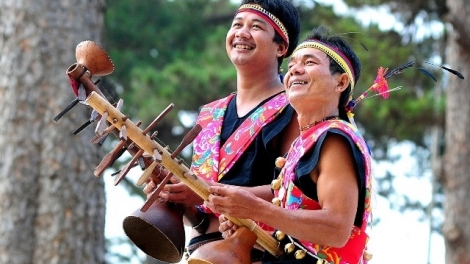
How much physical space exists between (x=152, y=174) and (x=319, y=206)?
702mm

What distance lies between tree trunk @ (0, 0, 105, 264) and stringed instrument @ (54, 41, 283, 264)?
224 centimetres

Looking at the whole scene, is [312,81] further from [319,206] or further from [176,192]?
[176,192]

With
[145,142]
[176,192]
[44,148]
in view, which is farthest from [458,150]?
[145,142]

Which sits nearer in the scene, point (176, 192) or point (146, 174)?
point (146, 174)

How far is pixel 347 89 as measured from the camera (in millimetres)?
3969

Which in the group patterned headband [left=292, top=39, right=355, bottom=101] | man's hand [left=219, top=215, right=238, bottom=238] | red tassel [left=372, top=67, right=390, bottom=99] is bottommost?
man's hand [left=219, top=215, right=238, bottom=238]

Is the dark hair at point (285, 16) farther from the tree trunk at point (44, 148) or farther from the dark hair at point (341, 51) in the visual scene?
the tree trunk at point (44, 148)

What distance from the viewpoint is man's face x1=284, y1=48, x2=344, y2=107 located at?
3.88 meters

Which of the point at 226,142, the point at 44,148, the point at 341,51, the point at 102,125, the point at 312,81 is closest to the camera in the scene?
the point at 102,125

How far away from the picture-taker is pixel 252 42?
442cm

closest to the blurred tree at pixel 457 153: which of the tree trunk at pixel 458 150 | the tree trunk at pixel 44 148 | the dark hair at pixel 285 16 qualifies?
the tree trunk at pixel 458 150

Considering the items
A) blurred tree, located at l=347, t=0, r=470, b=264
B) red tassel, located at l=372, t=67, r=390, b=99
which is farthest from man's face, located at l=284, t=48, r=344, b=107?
blurred tree, located at l=347, t=0, r=470, b=264

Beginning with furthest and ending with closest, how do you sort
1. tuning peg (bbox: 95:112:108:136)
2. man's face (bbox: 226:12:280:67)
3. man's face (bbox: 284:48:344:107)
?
1. man's face (bbox: 226:12:280:67)
2. man's face (bbox: 284:48:344:107)
3. tuning peg (bbox: 95:112:108:136)

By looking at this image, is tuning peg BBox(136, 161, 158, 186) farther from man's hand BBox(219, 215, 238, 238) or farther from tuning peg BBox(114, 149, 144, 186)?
man's hand BBox(219, 215, 238, 238)
